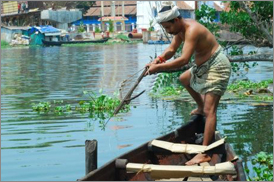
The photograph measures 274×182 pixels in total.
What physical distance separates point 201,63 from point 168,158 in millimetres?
1205

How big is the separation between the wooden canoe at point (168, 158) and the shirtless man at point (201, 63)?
0.24 m

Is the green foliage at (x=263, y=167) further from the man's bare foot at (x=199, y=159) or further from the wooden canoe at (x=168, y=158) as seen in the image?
the man's bare foot at (x=199, y=159)

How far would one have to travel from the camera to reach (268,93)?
17156 mm

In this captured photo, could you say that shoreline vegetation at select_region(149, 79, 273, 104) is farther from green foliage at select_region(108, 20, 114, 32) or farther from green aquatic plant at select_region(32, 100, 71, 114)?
green foliage at select_region(108, 20, 114, 32)

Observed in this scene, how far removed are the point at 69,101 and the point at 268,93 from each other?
5.25 m

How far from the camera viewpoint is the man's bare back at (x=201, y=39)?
744 centimetres

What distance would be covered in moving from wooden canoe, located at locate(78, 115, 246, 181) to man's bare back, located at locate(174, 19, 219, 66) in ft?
3.08

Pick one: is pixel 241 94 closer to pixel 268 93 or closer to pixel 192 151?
pixel 268 93

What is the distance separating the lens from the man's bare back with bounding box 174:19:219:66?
24.4 ft

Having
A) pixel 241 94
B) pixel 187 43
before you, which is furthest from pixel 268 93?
pixel 187 43

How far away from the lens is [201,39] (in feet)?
24.7

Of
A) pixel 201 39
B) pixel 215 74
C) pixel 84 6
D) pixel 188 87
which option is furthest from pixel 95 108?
pixel 84 6

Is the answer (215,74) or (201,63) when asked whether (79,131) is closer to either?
(201,63)

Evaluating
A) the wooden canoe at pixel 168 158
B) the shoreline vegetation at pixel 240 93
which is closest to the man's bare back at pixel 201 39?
the wooden canoe at pixel 168 158
